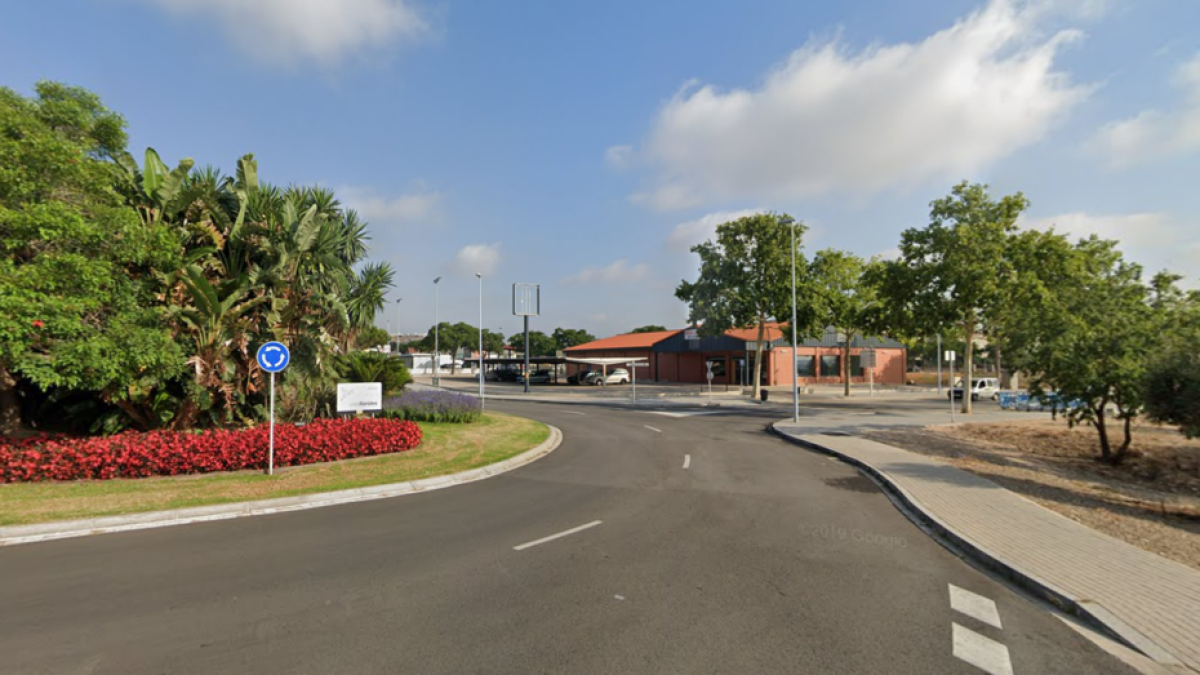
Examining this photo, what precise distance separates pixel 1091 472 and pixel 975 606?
41.2 feet

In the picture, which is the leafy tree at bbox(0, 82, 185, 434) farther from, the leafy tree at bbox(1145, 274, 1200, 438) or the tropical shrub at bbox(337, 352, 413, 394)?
the leafy tree at bbox(1145, 274, 1200, 438)

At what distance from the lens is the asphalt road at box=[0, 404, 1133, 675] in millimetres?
4012

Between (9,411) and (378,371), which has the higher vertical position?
(378,371)

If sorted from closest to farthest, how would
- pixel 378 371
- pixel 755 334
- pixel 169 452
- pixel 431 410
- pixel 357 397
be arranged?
pixel 169 452 → pixel 357 397 → pixel 431 410 → pixel 378 371 → pixel 755 334

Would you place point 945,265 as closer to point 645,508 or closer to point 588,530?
point 645,508

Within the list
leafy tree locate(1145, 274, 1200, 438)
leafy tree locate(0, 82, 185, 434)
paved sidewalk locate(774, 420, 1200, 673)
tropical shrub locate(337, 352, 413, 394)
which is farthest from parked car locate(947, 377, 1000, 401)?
leafy tree locate(0, 82, 185, 434)

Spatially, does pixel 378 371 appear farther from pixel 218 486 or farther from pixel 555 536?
pixel 555 536

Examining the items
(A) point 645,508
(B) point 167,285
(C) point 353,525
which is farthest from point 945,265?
(B) point 167,285

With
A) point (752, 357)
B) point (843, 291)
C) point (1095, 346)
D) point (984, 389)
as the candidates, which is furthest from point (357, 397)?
point (984, 389)

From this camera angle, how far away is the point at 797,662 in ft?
12.9

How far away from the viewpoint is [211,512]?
8.20 meters

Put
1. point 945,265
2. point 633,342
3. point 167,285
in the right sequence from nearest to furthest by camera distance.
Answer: point 167,285 → point 945,265 → point 633,342

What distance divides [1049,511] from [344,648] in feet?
32.9

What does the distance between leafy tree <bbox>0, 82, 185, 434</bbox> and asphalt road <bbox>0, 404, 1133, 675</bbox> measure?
3.17 meters
